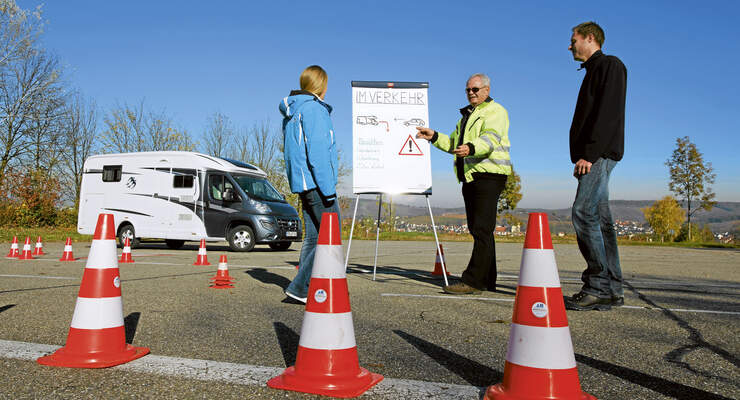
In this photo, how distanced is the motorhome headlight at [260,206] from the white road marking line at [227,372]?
11.1 metres

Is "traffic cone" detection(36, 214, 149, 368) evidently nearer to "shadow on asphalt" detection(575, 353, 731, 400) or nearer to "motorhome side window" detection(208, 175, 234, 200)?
"shadow on asphalt" detection(575, 353, 731, 400)

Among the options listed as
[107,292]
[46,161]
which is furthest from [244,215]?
[46,161]

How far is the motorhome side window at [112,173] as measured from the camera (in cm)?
1551

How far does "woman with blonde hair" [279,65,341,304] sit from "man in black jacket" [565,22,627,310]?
6.84 feet

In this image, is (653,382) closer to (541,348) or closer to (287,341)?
(541,348)

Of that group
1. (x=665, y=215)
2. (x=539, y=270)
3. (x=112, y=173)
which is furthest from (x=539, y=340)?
(x=665, y=215)

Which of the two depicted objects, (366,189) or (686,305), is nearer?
(686,305)

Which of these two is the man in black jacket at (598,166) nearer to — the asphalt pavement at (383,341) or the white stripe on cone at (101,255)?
the asphalt pavement at (383,341)

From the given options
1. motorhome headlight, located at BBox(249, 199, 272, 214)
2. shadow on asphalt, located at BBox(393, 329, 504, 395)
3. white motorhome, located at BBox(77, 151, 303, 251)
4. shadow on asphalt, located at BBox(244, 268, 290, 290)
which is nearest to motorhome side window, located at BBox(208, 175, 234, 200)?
white motorhome, located at BBox(77, 151, 303, 251)

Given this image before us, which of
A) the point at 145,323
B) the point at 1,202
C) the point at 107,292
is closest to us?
the point at 107,292

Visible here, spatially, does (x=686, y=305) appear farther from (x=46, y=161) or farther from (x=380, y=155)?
(x=46, y=161)

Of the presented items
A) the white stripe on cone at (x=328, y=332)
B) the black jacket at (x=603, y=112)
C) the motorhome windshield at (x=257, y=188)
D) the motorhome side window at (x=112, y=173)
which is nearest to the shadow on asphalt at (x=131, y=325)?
the white stripe on cone at (x=328, y=332)

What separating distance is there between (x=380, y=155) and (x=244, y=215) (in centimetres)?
819

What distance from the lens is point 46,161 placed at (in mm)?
30641
